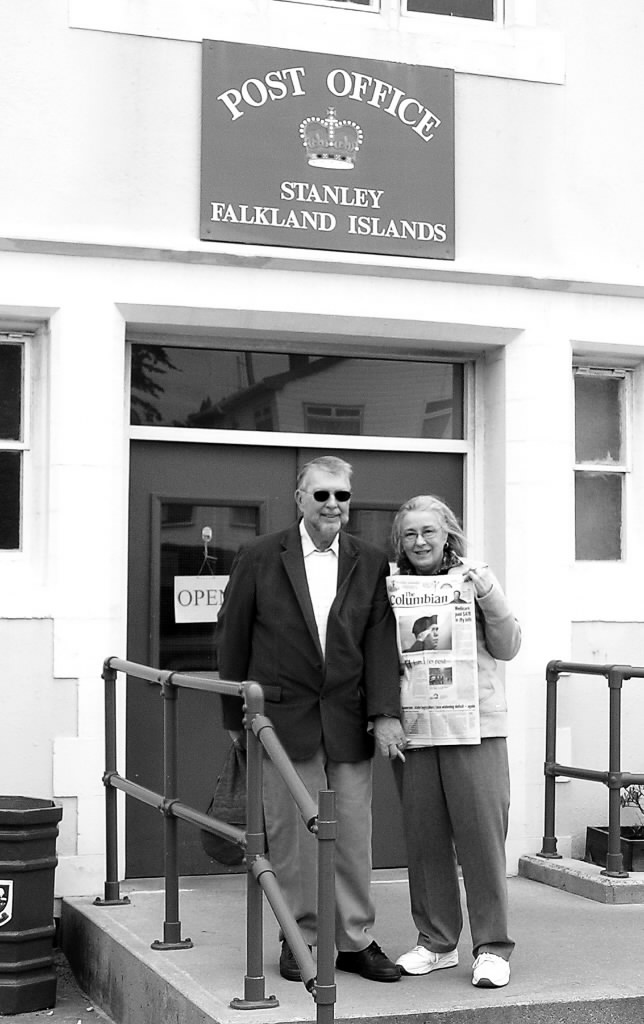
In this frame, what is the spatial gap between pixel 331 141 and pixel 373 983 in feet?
13.6

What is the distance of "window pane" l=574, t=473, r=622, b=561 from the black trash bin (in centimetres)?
331

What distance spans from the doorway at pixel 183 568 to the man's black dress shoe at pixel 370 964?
7.10 feet

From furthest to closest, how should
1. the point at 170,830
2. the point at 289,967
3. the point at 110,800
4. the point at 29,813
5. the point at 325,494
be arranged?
1. the point at 110,800
2. the point at 29,813
3. the point at 170,830
4. the point at 325,494
5. the point at 289,967

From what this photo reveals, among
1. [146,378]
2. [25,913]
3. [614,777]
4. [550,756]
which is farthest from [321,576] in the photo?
[550,756]

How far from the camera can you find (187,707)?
7309mm

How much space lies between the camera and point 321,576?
5.36 meters

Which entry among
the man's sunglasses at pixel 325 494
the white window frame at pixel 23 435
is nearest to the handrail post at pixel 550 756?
the man's sunglasses at pixel 325 494

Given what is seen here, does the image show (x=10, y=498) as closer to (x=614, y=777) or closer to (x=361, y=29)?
(x=361, y=29)

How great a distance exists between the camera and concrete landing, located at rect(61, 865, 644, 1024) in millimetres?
4773

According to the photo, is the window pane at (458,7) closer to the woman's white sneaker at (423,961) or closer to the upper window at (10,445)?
the upper window at (10,445)

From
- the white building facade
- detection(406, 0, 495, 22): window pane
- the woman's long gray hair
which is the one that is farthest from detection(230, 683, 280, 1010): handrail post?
detection(406, 0, 495, 22): window pane

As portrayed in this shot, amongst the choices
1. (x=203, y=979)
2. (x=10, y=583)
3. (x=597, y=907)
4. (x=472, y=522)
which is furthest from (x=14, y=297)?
(x=597, y=907)

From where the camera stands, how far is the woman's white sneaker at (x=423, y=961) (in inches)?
203

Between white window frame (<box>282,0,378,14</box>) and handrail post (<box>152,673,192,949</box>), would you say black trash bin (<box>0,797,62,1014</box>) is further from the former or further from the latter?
white window frame (<box>282,0,378,14</box>)
